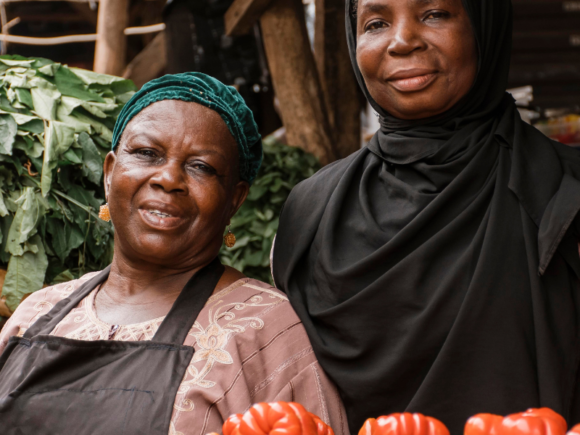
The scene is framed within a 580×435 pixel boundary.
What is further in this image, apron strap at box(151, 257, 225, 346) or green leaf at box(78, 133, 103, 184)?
green leaf at box(78, 133, 103, 184)

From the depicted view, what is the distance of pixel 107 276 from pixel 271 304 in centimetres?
59

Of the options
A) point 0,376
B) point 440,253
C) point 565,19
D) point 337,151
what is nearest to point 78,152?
point 0,376

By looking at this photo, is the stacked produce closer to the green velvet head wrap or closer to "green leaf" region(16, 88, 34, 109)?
the green velvet head wrap

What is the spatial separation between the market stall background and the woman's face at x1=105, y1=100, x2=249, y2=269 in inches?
26.3

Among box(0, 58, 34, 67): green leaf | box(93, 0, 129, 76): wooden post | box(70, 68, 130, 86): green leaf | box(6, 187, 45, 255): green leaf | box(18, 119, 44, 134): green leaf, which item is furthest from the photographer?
box(93, 0, 129, 76): wooden post

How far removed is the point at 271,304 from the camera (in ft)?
6.01

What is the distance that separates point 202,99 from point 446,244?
2.63 ft

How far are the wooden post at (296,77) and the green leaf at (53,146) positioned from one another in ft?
5.77

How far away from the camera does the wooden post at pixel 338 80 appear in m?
4.12

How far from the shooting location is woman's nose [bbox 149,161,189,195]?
178cm

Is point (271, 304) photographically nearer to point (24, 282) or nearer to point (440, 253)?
point (440, 253)

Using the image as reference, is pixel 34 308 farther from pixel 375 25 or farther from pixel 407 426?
pixel 407 426

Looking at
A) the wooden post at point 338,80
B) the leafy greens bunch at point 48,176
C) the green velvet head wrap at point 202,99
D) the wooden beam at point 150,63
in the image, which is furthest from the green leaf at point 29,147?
the wooden beam at point 150,63

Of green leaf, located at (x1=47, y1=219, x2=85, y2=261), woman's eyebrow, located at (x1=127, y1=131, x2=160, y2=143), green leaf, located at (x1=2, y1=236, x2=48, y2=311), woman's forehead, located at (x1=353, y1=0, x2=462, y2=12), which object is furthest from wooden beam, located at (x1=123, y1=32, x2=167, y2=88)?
woman's forehead, located at (x1=353, y1=0, x2=462, y2=12)
